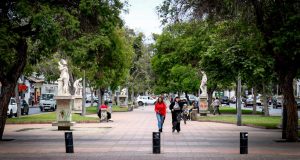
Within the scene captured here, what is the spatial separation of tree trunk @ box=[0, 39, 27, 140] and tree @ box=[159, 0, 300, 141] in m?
5.47

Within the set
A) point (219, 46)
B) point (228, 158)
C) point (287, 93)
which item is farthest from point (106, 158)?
point (219, 46)

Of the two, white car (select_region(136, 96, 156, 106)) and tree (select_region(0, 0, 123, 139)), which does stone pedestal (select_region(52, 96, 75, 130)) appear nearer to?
tree (select_region(0, 0, 123, 139))

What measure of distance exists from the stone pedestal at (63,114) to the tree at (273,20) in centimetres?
890

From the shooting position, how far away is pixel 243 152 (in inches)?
655

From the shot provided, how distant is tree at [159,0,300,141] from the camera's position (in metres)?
18.5

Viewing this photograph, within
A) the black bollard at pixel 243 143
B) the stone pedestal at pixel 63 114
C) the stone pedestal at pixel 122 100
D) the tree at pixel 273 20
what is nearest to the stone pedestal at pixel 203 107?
the stone pedestal at pixel 63 114

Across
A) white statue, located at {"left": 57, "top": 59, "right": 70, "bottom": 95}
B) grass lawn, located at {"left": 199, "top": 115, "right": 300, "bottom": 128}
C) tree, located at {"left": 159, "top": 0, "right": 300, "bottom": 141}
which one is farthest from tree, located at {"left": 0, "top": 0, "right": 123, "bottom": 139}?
grass lawn, located at {"left": 199, "top": 115, "right": 300, "bottom": 128}

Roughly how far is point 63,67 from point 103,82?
1876cm

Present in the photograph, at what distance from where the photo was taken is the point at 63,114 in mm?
27797

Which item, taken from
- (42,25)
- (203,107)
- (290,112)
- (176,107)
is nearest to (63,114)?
(176,107)

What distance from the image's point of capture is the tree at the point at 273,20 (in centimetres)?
1852

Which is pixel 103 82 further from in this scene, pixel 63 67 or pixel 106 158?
pixel 106 158

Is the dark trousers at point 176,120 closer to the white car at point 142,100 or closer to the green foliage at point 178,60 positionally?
the green foliage at point 178,60

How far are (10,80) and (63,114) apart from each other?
7.11 meters
